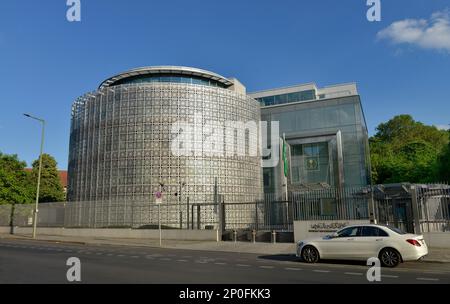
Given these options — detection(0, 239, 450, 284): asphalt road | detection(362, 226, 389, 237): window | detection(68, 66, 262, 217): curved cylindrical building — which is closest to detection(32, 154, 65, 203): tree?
detection(68, 66, 262, 217): curved cylindrical building

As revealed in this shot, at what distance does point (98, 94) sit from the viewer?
4222 cm

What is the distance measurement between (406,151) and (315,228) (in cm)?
4826

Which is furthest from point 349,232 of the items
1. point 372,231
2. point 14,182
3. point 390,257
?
point 14,182

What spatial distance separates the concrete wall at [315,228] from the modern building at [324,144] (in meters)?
18.8

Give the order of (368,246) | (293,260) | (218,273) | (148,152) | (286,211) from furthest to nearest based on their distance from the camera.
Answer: (148,152), (286,211), (293,260), (368,246), (218,273)

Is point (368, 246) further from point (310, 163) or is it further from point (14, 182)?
point (14, 182)

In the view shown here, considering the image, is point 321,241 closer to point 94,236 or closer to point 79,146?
point 94,236

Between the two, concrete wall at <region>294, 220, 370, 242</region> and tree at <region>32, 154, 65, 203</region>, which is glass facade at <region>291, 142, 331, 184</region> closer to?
concrete wall at <region>294, 220, 370, 242</region>

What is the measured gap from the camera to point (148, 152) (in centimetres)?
3797

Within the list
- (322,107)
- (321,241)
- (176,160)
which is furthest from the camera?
(322,107)

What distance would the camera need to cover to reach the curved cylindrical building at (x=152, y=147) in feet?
123

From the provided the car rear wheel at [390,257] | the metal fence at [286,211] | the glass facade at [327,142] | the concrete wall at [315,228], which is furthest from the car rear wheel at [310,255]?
the glass facade at [327,142]

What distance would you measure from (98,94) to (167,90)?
8.81 meters
